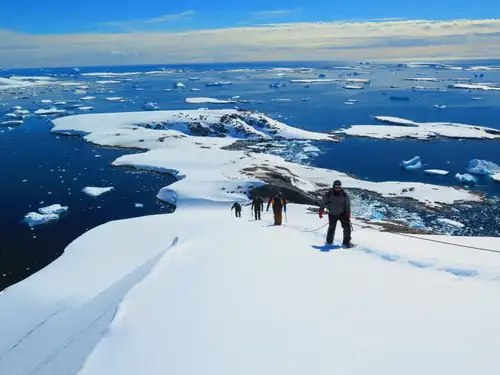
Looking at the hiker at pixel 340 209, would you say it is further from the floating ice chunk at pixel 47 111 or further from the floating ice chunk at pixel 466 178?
the floating ice chunk at pixel 47 111

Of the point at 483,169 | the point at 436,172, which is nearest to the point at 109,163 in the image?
the point at 436,172

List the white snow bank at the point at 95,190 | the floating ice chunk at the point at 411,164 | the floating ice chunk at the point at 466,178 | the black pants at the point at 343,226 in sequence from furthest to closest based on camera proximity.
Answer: the floating ice chunk at the point at 411,164, the floating ice chunk at the point at 466,178, the white snow bank at the point at 95,190, the black pants at the point at 343,226

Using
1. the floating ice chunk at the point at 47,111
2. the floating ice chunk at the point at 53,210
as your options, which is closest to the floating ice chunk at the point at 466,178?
the floating ice chunk at the point at 53,210

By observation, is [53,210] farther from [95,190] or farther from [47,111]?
[47,111]

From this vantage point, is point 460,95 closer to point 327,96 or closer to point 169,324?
point 327,96

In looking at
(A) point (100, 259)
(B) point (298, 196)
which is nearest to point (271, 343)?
(A) point (100, 259)

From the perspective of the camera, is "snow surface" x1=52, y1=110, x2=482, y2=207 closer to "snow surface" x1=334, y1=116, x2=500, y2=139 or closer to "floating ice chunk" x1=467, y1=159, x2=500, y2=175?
"floating ice chunk" x1=467, y1=159, x2=500, y2=175
